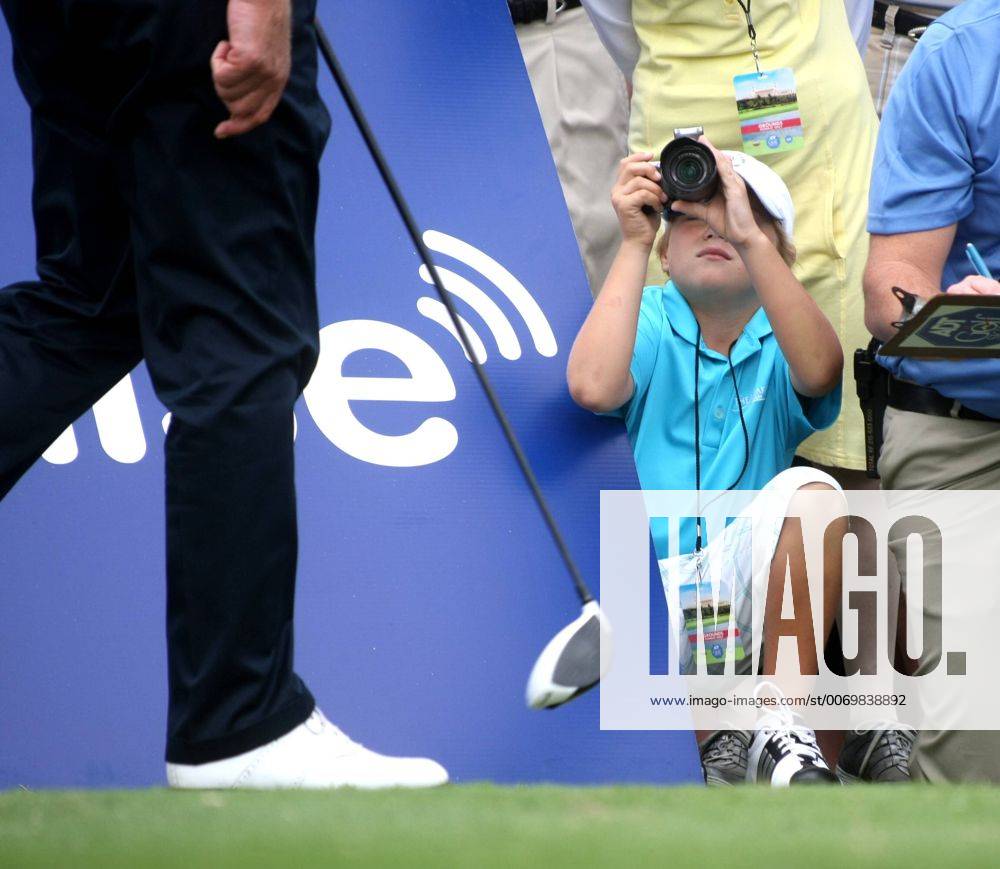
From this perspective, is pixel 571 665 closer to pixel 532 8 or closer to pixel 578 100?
pixel 578 100

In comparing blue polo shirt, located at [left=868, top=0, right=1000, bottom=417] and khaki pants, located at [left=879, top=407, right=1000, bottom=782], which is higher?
blue polo shirt, located at [left=868, top=0, right=1000, bottom=417]

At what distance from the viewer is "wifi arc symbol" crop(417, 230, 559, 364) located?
9.93 ft

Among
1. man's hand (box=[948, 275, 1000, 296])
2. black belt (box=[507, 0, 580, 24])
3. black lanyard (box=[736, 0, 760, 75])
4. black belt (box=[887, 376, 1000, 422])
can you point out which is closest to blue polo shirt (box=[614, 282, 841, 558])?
black belt (box=[887, 376, 1000, 422])

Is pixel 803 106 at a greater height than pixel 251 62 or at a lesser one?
lesser

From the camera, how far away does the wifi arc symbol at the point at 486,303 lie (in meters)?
3.03

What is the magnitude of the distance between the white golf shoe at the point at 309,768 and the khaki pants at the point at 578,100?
226cm

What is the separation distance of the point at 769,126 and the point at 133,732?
5.87 feet

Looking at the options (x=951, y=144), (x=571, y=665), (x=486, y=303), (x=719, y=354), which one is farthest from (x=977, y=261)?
(x=571, y=665)

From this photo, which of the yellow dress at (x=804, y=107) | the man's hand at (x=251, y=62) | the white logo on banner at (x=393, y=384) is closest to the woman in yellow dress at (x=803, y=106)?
the yellow dress at (x=804, y=107)

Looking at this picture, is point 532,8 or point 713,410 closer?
point 713,410

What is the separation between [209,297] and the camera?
1.87 meters

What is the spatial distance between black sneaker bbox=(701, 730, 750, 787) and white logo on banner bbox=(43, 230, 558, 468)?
27.5 inches

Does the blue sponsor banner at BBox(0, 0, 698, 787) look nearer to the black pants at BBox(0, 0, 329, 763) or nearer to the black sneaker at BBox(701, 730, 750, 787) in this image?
the black sneaker at BBox(701, 730, 750, 787)

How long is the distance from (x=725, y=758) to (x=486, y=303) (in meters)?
0.91
